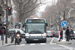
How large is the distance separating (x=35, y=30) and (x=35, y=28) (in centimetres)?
26

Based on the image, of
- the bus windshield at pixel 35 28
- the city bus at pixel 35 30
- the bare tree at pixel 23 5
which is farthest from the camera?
the bare tree at pixel 23 5

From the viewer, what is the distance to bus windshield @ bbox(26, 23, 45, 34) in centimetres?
3038

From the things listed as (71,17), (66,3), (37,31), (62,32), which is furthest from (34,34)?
(71,17)

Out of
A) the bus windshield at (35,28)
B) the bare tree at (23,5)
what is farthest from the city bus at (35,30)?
the bare tree at (23,5)

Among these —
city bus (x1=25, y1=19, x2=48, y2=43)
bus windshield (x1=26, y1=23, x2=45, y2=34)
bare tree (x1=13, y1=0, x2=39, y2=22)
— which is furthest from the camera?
bare tree (x1=13, y1=0, x2=39, y2=22)

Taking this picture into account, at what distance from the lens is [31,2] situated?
57750 millimetres

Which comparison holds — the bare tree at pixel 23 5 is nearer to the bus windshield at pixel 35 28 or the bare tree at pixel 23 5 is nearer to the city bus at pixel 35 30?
the city bus at pixel 35 30

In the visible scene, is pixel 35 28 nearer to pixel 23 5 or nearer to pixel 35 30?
pixel 35 30

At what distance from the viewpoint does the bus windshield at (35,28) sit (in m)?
30.4

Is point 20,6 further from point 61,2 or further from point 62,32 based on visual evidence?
point 62,32

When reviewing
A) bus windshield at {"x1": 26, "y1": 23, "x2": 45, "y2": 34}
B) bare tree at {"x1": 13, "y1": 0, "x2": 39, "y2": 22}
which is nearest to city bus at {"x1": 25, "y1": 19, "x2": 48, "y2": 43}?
bus windshield at {"x1": 26, "y1": 23, "x2": 45, "y2": 34}

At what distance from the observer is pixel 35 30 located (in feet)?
99.5

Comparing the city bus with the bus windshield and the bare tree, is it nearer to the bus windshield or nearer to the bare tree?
the bus windshield

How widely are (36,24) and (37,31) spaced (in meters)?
0.95
